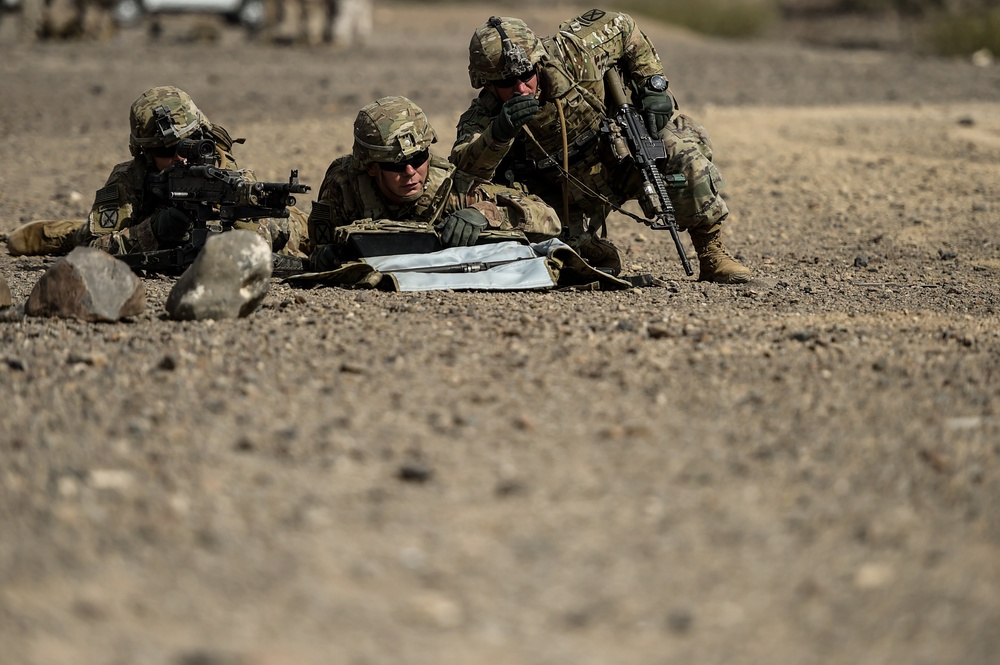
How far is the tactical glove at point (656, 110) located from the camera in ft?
20.7

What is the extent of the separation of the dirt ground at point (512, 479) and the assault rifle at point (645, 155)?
333mm

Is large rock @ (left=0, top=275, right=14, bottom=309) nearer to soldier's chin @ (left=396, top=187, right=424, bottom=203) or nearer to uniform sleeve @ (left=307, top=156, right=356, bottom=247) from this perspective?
uniform sleeve @ (left=307, top=156, right=356, bottom=247)

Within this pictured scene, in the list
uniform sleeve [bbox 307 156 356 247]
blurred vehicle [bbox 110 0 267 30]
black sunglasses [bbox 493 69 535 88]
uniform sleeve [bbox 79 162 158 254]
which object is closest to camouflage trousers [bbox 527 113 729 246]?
black sunglasses [bbox 493 69 535 88]

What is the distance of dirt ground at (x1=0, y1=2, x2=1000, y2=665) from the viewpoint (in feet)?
9.00

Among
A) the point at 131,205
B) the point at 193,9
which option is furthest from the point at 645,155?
the point at 193,9

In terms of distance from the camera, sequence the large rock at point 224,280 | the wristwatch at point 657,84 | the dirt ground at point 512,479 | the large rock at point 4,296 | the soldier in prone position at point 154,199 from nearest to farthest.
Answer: the dirt ground at point 512,479
the large rock at point 224,280
the large rock at point 4,296
the soldier in prone position at point 154,199
the wristwatch at point 657,84

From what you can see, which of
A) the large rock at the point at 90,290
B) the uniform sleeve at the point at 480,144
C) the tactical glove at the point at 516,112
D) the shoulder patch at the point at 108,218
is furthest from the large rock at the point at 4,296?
the tactical glove at the point at 516,112

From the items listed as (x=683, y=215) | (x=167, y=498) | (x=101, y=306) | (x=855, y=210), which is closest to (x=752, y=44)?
(x=855, y=210)

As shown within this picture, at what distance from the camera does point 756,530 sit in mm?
3168

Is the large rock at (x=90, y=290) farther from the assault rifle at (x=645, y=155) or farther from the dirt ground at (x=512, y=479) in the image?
the assault rifle at (x=645, y=155)

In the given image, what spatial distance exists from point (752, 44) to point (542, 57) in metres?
17.4

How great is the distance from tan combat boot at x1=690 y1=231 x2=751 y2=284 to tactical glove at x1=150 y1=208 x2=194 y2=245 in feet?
8.06

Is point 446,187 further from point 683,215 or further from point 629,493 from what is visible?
point 629,493

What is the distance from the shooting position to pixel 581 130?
6.49 m
